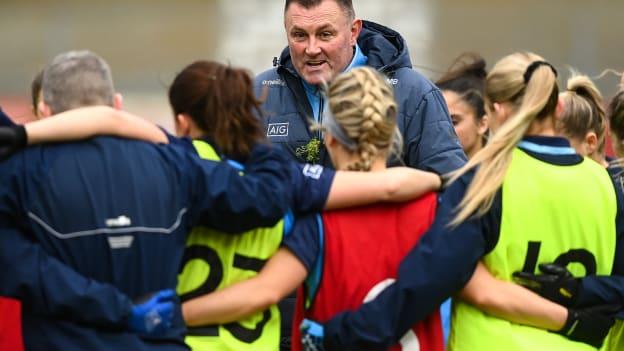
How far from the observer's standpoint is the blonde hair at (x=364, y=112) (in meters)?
3.99

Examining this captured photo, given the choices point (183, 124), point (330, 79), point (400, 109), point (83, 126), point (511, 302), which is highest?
point (83, 126)

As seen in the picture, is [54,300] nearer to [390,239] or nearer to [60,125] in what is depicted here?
[60,125]

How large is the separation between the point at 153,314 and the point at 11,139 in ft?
2.10

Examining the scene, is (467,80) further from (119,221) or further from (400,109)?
(119,221)

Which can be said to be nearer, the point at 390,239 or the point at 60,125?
the point at 60,125

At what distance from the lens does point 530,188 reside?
4.01m

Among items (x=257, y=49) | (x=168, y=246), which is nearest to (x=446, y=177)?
(x=168, y=246)

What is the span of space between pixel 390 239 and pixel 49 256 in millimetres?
1054

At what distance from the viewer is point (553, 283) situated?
4020 mm

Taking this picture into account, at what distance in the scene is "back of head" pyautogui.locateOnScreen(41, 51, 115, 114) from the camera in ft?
12.3

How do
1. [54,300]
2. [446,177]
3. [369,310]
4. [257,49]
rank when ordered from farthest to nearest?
[257,49] < [446,177] < [369,310] < [54,300]

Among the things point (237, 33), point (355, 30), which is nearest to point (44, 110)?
point (355, 30)

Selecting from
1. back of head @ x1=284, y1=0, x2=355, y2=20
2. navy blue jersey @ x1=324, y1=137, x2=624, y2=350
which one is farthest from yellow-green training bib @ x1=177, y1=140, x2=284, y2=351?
back of head @ x1=284, y1=0, x2=355, y2=20

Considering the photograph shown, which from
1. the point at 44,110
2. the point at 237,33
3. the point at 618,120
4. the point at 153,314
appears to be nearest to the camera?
the point at 153,314
